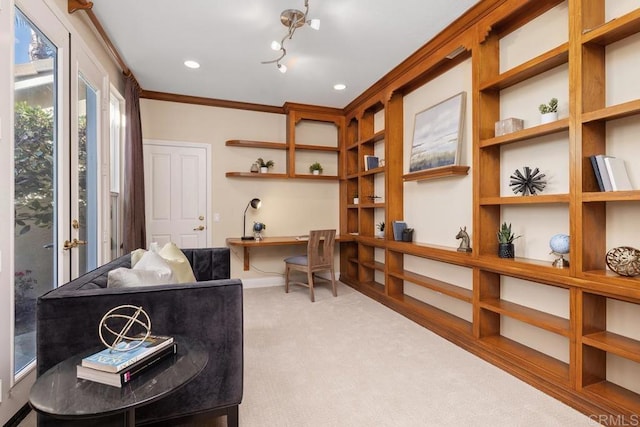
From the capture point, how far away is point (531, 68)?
2154mm

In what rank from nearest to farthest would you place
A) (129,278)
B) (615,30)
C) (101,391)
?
1. (101,391)
2. (129,278)
3. (615,30)

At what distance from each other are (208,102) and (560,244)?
4274 mm

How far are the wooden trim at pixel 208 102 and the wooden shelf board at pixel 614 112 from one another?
149 inches

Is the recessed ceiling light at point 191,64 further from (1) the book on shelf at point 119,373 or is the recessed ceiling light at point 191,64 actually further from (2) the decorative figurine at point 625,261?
(2) the decorative figurine at point 625,261

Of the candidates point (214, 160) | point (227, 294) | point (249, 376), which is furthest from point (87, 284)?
point (214, 160)

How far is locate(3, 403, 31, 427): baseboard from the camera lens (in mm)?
1593

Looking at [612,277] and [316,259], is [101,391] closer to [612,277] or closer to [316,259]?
[612,277]

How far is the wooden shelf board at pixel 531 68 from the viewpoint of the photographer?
1.97 m

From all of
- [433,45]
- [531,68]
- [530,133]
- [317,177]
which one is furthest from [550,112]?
[317,177]

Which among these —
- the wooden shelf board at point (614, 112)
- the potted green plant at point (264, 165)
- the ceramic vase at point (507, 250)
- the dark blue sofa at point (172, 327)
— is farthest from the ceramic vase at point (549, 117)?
the potted green plant at point (264, 165)

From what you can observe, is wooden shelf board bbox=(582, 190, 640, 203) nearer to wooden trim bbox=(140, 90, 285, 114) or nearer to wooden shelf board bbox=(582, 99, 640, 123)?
wooden shelf board bbox=(582, 99, 640, 123)

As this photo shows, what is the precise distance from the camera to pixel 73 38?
2301mm

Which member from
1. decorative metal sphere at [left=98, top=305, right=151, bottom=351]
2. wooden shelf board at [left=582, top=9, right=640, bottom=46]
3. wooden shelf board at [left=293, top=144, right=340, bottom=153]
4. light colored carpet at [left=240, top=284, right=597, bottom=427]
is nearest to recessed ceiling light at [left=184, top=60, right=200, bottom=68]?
wooden shelf board at [left=293, top=144, right=340, bottom=153]

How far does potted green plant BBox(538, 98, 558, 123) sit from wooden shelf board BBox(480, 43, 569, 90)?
0.24 m
